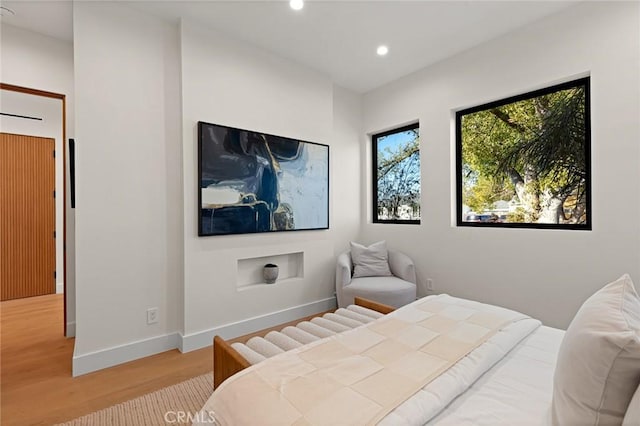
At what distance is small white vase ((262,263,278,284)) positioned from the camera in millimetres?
3174

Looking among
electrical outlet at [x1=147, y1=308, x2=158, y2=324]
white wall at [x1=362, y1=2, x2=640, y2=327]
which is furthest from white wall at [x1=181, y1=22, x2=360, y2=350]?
white wall at [x1=362, y1=2, x2=640, y2=327]

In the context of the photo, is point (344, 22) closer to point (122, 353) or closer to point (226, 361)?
point (226, 361)

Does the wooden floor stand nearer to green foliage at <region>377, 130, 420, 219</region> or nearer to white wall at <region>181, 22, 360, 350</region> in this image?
white wall at <region>181, 22, 360, 350</region>

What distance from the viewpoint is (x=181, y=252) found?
105 inches

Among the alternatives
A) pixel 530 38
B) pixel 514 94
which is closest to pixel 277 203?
pixel 514 94

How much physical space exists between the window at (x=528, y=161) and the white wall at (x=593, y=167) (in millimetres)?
144

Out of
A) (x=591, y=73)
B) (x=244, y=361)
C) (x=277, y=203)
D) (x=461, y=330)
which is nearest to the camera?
(x=244, y=361)

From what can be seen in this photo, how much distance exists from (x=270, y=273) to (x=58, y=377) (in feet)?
5.94

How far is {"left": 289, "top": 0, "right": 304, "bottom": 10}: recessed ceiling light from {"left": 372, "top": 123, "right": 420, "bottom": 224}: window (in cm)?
200

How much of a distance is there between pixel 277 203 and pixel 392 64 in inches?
84.0

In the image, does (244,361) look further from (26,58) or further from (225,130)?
(26,58)

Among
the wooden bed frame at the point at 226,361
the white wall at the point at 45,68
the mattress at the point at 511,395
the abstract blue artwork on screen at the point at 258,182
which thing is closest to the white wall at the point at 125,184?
the abstract blue artwork on screen at the point at 258,182

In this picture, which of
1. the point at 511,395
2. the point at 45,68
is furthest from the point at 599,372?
the point at 45,68

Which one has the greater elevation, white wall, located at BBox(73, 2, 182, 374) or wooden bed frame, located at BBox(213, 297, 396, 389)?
white wall, located at BBox(73, 2, 182, 374)
